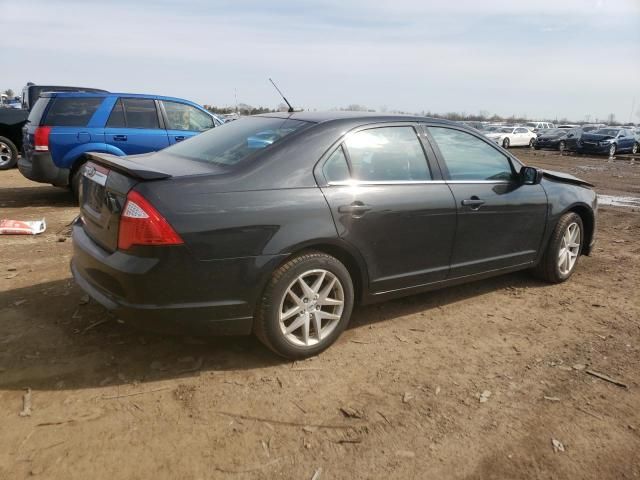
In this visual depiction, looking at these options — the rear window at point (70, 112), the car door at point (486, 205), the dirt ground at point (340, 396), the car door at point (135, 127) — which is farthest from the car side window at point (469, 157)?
the rear window at point (70, 112)

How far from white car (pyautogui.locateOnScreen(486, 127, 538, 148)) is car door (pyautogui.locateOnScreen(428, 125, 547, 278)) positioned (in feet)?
89.5

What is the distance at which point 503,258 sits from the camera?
433 centimetres

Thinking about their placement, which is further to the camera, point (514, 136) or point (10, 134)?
point (514, 136)

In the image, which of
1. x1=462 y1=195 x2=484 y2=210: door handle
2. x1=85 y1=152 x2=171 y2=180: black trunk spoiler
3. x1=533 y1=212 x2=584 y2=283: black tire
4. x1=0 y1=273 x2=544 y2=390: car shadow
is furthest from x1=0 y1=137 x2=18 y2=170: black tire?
x1=533 y1=212 x2=584 y2=283: black tire

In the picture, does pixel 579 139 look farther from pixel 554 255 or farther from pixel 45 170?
pixel 45 170

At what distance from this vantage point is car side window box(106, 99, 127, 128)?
7835mm

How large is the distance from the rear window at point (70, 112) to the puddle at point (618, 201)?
9370 mm

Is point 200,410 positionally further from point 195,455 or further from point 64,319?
point 64,319

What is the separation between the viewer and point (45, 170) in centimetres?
741

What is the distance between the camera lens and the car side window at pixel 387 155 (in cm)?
344

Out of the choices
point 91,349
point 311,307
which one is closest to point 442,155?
point 311,307

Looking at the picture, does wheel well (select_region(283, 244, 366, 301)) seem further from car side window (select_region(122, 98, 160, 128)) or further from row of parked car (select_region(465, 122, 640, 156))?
row of parked car (select_region(465, 122, 640, 156))

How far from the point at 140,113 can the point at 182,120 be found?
2.28 ft

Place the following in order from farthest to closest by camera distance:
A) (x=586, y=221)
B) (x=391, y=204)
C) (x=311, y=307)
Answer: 1. (x=586, y=221)
2. (x=391, y=204)
3. (x=311, y=307)
